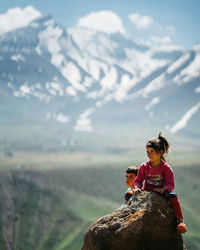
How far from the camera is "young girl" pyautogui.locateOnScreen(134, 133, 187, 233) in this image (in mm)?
15258

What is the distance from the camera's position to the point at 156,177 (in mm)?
15688

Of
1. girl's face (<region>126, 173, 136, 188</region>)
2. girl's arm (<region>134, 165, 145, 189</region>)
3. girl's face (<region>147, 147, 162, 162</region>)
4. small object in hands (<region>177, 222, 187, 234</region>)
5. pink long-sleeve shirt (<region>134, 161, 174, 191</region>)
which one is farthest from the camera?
girl's face (<region>126, 173, 136, 188</region>)

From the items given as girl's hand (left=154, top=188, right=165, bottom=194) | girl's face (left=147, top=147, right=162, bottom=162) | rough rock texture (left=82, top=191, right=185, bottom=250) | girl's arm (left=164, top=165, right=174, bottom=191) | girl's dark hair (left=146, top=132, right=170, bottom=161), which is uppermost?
girl's dark hair (left=146, top=132, right=170, bottom=161)

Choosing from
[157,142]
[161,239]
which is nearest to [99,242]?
[161,239]

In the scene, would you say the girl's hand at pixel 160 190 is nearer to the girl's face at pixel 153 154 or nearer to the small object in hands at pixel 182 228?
the girl's face at pixel 153 154

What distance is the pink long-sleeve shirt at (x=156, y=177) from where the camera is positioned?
15.3 m

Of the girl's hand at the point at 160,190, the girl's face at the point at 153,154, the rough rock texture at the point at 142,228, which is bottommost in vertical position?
the rough rock texture at the point at 142,228

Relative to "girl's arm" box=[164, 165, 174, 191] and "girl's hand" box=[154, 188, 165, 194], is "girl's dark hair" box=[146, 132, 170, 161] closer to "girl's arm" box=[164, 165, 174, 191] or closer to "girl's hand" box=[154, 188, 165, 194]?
"girl's arm" box=[164, 165, 174, 191]

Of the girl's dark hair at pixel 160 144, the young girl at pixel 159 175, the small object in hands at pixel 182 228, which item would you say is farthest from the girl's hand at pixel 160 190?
the small object in hands at pixel 182 228

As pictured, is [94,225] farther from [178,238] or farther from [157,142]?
[157,142]

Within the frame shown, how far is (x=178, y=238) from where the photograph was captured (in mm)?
15672

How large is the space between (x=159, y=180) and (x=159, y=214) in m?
1.59

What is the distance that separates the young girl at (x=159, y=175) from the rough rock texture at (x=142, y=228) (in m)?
0.35

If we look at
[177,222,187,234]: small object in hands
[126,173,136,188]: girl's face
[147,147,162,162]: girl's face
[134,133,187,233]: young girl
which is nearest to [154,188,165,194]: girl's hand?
[134,133,187,233]: young girl
